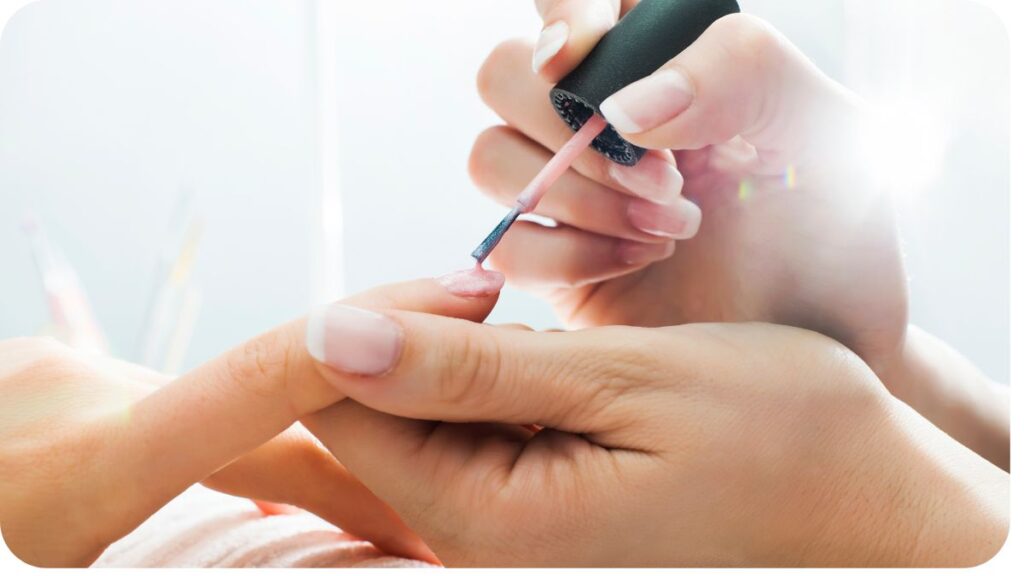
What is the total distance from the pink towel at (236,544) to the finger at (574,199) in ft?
1.32

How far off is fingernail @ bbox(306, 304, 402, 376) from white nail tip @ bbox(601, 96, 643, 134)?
9.4 inches

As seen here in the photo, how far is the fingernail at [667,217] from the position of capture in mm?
826

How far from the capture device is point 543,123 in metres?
0.84

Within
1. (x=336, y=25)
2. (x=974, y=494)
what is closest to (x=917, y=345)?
(x=974, y=494)

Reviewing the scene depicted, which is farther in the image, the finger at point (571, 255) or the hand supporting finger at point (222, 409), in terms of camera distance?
the finger at point (571, 255)

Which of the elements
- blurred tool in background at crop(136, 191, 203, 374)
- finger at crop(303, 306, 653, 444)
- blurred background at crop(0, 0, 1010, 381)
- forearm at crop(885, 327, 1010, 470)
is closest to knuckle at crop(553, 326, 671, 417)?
finger at crop(303, 306, 653, 444)

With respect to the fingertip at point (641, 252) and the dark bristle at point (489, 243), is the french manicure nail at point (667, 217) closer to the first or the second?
the fingertip at point (641, 252)

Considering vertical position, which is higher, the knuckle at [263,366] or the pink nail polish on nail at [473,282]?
the pink nail polish on nail at [473,282]

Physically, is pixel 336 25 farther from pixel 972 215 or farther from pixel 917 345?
pixel 972 215

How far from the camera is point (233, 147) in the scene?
50.5 inches

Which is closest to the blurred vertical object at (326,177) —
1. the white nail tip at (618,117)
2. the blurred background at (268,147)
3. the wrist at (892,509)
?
the blurred background at (268,147)

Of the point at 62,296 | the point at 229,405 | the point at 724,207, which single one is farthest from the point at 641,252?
the point at 62,296

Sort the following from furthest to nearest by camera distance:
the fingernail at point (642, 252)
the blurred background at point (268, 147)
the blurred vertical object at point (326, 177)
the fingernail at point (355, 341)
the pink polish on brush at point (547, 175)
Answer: the blurred background at point (268, 147) < the blurred vertical object at point (326, 177) < the fingernail at point (642, 252) < the pink polish on brush at point (547, 175) < the fingernail at point (355, 341)

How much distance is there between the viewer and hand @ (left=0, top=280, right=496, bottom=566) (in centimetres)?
57
